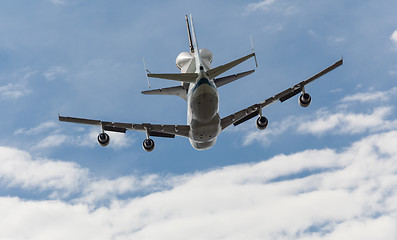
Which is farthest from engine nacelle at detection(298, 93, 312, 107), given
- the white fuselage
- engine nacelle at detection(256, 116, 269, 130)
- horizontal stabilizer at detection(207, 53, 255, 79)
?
horizontal stabilizer at detection(207, 53, 255, 79)

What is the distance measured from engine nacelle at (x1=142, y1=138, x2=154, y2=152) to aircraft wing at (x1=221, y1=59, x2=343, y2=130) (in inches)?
311

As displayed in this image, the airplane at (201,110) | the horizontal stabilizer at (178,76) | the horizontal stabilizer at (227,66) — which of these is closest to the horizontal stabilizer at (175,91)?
the airplane at (201,110)

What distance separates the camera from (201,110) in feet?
155

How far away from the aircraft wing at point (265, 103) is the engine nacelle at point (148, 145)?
7903 mm

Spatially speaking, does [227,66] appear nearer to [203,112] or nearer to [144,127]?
[203,112]

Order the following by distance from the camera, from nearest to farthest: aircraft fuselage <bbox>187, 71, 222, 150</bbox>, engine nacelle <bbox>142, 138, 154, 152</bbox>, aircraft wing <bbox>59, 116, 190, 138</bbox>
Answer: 1. aircraft fuselage <bbox>187, 71, 222, 150</bbox>
2. aircraft wing <bbox>59, 116, 190, 138</bbox>
3. engine nacelle <bbox>142, 138, 154, 152</bbox>

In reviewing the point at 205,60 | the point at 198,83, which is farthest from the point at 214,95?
the point at 205,60

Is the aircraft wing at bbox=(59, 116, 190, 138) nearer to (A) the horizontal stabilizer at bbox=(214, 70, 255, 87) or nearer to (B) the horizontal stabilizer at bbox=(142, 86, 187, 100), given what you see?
(B) the horizontal stabilizer at bbox=(142, 86, 187, 100)

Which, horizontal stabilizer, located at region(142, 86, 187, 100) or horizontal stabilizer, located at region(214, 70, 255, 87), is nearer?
horizontal stabilizer, located at region(142, 86, 187, 100)

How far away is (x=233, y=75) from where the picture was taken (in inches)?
2269

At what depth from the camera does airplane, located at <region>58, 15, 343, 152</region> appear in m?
45.9

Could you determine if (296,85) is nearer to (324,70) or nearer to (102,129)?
(324,70)

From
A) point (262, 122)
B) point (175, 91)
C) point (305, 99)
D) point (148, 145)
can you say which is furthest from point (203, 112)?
point (175, 91)

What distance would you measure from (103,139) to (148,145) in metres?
4.82
